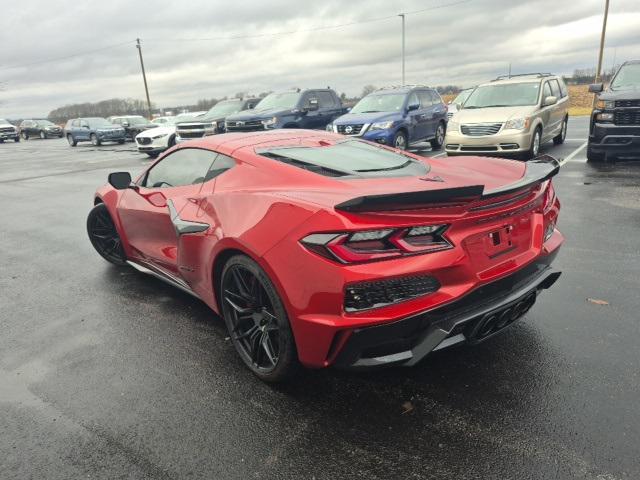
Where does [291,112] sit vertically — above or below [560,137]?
above

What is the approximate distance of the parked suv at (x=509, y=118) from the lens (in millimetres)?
9977

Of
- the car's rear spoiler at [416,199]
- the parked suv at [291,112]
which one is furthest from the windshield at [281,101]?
the car's rear spoiler at [416,199]

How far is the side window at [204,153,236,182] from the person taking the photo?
327cm

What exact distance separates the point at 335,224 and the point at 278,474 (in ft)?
3.77

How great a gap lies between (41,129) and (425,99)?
37574mm

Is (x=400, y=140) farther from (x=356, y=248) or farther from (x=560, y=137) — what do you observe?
(x=356, y=248)

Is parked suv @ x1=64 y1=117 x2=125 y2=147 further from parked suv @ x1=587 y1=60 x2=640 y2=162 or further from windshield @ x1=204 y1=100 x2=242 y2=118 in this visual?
parked suv @ x1=587 y1=60 x2=640 y2=162

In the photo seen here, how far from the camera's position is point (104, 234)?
520 cm

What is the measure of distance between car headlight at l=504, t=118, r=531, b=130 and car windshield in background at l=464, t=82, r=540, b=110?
98 centimetres

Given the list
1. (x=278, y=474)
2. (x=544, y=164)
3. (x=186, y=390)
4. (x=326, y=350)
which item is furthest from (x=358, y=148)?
(x=278, y=474)

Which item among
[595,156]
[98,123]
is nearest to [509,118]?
[595,156]

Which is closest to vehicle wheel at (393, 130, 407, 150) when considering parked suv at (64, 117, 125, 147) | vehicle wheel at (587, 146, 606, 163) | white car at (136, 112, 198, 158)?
vehicle wheel at (587, 146, 606, 163)

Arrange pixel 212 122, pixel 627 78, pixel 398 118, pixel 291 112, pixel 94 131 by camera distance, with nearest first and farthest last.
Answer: pixel 627 78
pixel 398 118
pixel 291 112
pixel 212 122
pixel 94 131

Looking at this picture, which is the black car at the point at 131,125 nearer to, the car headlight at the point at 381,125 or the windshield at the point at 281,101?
the windshield at the point at 281,101
